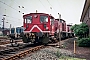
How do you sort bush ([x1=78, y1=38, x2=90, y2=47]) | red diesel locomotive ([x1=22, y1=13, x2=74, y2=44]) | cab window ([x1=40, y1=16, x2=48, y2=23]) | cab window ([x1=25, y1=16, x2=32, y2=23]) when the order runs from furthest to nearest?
cab window ([x1=25, y1=16, x2=32, y2=23]) → cab window ([x1=40, y1=16, x2=48, y2=23]) → bush ([x1=78, y1=38, x2=90, y2=47]) → red diesel locomotive ([x1=22, y1=13, x2=74, y2=44])

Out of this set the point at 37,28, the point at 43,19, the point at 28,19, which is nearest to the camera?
the point at 37,28

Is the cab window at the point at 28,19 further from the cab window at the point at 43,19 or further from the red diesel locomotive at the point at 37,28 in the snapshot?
the cab window at the point at 43,19

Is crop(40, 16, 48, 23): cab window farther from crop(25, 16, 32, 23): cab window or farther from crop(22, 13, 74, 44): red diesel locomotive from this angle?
crop(25, 16, 32, 23): cab window

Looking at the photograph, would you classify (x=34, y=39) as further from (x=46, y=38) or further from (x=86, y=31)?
(x=86, y=31)

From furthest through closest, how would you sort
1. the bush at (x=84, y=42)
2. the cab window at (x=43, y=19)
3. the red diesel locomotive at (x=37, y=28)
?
the cab window at (x=43, y=19), the bush at (x=84, y=42), the red diesel locomotive at (x=37, y=28)

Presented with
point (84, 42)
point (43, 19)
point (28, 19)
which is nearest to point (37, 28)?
point (43, 19)

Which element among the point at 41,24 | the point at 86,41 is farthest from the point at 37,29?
the point at 86,41

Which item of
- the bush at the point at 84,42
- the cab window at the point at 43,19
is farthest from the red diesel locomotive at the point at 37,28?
the bush at the point at 84,42

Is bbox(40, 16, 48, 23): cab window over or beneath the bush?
over

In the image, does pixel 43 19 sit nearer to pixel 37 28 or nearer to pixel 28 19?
pixel 37 28

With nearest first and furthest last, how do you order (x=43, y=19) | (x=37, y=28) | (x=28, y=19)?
(x=37, y=28)
(x=43, y=19)
(x=28, y=19)

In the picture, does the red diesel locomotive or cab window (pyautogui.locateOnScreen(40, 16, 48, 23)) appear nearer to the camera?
the red diesel locomotive

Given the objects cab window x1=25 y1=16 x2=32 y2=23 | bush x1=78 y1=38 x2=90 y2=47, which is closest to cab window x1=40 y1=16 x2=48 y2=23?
cab window x1=25 y1=16 x2=32 y2=23

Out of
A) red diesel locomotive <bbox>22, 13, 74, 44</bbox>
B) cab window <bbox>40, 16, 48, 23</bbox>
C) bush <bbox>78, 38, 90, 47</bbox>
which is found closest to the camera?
red diesel locomotive <bbox>22, 13, 74, 44</bbox>
